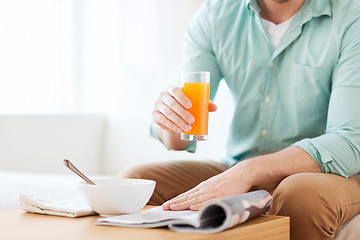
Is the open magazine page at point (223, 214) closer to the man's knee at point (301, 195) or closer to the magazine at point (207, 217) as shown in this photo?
the magazine at point (207, 217)

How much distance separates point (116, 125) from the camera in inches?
112

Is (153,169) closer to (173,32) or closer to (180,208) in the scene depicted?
(180,208)

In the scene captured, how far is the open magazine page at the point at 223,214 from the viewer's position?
3.55 ft

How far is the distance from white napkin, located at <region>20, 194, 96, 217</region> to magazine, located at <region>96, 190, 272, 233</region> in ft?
0.42

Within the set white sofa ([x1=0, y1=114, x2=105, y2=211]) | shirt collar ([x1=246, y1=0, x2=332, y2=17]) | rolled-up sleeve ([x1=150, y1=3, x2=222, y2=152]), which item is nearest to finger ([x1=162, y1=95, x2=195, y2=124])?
rolled-up sleeve ([x1=150, y1=3, x2=222, y2=152])

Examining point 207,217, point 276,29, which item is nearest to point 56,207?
point 207,217

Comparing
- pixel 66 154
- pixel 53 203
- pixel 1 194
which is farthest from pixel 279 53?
pixel 66 154

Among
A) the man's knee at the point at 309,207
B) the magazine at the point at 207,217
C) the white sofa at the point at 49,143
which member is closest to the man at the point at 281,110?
the man's knee at the point at 309,207

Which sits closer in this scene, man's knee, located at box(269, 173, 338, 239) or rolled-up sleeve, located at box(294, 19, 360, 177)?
man's knee, located at box(269, 173, 338, 239)

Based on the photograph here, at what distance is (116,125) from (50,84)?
1.10 metres

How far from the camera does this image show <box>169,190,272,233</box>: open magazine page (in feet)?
3.55

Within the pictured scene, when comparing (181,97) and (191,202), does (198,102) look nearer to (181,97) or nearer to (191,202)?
(181,97)

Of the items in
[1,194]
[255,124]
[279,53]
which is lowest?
[1,194]

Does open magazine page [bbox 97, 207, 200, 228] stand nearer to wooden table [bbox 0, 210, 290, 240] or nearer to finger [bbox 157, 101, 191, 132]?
wooden table [bbox 0, 210, 290, 240]
